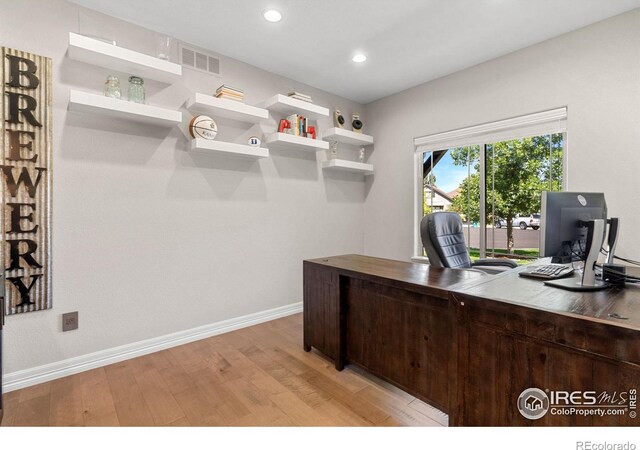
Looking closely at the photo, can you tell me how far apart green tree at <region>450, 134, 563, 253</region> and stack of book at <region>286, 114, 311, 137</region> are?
1752 mm

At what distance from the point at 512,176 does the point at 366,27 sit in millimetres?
2035

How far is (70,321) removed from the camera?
2330 millimetres

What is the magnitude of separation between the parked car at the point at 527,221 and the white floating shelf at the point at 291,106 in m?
2.29

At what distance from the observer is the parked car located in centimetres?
311

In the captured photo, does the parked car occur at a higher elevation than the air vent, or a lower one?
lower

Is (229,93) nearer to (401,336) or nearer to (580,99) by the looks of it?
(401,336)

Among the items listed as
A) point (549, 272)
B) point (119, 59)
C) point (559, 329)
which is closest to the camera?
point (559, 329)

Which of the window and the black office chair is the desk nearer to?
the black office chair

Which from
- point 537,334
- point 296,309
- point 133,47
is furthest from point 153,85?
point 537,334

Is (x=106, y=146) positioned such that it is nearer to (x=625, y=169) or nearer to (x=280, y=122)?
(x=280, y=122)

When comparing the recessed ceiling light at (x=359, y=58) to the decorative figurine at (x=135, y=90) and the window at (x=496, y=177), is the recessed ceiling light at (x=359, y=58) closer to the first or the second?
the window at (x=496, y=177)

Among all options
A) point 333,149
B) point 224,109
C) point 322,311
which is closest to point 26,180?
point 224,109

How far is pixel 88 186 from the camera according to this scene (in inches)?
94.3

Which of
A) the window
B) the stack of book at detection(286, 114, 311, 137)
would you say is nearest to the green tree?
the window
